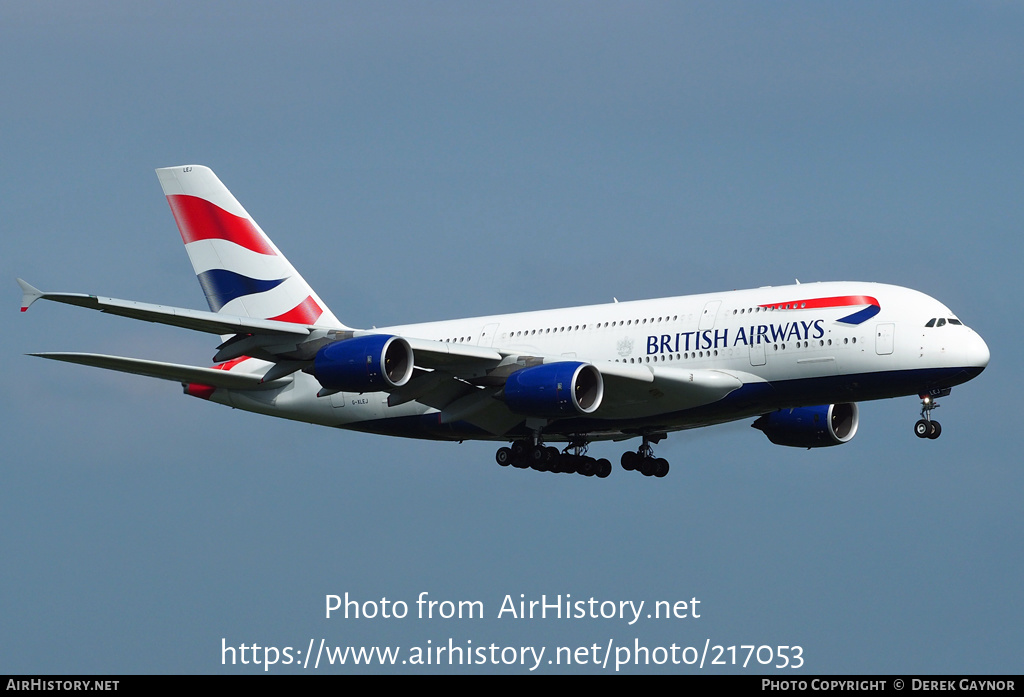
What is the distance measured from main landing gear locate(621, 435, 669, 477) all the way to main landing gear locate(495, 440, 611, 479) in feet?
6.61

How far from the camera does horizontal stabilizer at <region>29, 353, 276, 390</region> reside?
40531mm

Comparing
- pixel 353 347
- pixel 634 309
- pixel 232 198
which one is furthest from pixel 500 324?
pixel 232 198

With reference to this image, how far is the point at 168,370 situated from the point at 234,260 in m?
7.05

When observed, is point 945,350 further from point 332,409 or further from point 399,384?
point 332,409

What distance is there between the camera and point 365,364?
39.2 meters

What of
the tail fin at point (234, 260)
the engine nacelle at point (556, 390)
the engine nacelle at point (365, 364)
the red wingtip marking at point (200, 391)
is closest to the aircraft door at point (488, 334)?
the engine nacelle at point (556, 390)

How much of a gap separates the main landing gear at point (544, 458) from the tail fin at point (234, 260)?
26.1ft

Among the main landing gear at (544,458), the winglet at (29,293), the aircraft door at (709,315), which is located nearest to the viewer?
the winglet at (29,293)

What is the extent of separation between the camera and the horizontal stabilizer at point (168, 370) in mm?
40531

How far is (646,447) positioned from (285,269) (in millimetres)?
13599

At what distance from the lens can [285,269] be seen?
5016cm

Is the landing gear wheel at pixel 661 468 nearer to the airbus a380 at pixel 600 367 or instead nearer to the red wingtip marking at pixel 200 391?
the airbus a380 at pixel 600 367

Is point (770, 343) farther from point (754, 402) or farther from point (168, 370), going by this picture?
point (168, 370)

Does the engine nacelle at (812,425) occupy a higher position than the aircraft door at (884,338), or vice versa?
the aircraft door at (884,338)
